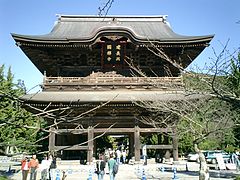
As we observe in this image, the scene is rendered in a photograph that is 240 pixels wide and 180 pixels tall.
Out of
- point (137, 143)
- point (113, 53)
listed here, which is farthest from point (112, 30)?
point (137, 143)

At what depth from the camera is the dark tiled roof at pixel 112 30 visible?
57.0ft

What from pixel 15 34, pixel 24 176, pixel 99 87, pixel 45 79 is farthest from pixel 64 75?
pixel 24 176

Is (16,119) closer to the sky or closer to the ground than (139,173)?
closer to the sky

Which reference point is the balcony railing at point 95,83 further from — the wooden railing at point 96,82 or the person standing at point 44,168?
the person standing at point 44,168

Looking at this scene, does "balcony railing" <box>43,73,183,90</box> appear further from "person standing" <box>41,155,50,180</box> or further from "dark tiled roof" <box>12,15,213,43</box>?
"person standing" <box>41,155,50,180</box>

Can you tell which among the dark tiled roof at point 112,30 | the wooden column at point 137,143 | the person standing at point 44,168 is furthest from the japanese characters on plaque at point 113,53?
the person standing at point 44,168

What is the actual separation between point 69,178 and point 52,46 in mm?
8638

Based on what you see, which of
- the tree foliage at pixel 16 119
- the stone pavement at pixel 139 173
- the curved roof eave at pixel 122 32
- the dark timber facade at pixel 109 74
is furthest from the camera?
the curved roof eave at pixel 122 32

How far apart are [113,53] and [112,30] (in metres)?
1.71

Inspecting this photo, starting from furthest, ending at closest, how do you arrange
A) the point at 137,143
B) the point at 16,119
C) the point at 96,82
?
1. the point at 96,82
2. the point at 137,143
3. the point at 16,119

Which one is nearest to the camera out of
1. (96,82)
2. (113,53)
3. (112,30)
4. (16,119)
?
(16,119)

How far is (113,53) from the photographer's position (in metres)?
18.5

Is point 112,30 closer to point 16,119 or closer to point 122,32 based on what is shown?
point 122,32

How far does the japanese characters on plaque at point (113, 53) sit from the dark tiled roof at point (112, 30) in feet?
3.71
